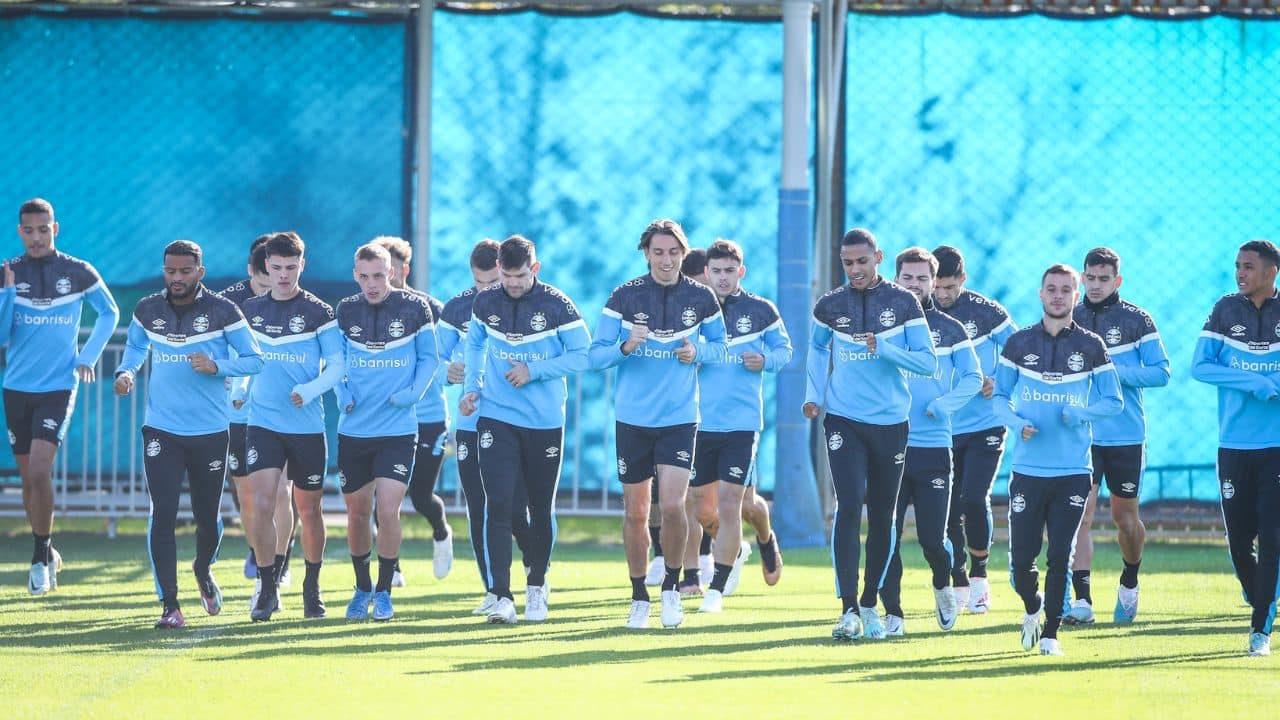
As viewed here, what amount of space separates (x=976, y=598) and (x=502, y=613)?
292 centimetres

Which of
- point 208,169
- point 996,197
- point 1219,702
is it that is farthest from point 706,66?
point 1219,702

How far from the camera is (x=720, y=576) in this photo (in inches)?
424

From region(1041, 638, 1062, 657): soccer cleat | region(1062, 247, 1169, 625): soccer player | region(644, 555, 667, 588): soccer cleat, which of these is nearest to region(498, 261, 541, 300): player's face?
region(644, 555, 667, 588): soccer cleat

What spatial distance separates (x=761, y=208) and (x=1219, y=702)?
902cm

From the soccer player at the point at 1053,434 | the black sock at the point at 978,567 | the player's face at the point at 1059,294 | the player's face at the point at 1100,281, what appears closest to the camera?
the soccer player at the point at 1053,434

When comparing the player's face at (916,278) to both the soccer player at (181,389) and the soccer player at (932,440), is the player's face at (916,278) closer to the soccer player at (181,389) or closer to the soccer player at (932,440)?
the soccer player at (932,440)

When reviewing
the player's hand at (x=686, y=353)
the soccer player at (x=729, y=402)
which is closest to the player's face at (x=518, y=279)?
the player's hand at (x=686, y=353)

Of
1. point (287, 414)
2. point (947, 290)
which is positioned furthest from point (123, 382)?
point (947, 290)

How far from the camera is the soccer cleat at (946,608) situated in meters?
9.77

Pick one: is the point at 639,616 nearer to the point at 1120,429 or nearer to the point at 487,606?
the point at 487,606

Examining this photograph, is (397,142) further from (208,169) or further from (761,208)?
(761,208)

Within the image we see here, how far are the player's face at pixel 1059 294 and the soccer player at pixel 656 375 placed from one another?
1.91m

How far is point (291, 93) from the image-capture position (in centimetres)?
1617

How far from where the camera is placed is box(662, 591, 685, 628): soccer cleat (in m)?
9.97
